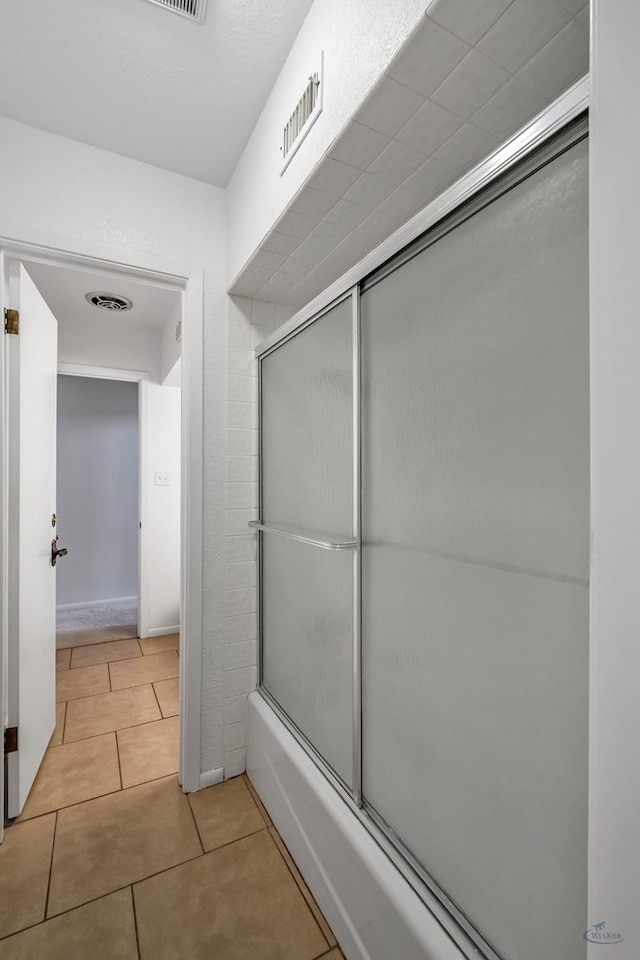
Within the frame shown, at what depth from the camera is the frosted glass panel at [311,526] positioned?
4.13 ft

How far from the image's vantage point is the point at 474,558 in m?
0.82

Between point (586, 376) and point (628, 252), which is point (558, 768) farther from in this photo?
point (628, 252)

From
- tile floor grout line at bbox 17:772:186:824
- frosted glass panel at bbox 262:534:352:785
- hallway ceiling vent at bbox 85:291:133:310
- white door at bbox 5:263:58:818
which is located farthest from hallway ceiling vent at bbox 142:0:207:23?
tile floor grout line at bbox 17:772:186:824

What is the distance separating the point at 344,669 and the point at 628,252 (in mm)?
1150

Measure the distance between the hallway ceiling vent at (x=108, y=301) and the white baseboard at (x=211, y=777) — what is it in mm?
2595

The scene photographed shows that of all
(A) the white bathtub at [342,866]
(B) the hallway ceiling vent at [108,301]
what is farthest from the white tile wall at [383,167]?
(B) the hallway ceiling vent at [108,301]

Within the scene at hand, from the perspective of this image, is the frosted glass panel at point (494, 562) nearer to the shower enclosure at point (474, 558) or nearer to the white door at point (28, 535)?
the shower enclosure at point (474, 558)

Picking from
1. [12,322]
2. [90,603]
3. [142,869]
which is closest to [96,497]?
[90,603]

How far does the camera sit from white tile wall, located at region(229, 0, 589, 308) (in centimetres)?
76

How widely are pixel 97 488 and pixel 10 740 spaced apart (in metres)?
3.11

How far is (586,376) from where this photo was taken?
25.3 inches

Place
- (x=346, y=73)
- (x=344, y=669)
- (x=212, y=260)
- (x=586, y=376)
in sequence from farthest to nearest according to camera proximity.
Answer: (x=212, y=260) < (x=344, y=669) < (x=346, y=73) < (x=586, y=376)

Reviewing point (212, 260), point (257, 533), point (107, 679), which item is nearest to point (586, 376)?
point (257, 533)

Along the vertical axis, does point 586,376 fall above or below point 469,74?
below
